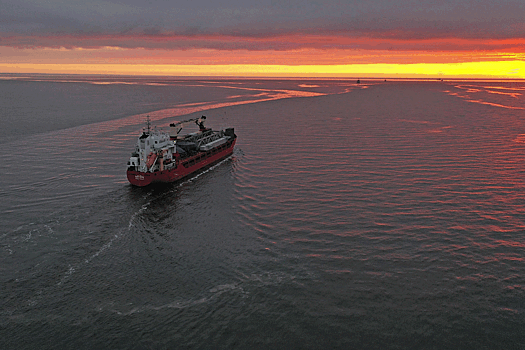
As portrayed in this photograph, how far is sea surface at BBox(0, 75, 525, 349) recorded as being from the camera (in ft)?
99.3

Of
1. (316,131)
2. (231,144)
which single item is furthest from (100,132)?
(316,131)

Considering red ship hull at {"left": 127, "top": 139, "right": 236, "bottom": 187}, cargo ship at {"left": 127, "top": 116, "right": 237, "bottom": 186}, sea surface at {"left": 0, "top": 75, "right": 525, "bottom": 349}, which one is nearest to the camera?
sea surface at {"left": 0, "top": 75, "right": 525, "bottom": 349}

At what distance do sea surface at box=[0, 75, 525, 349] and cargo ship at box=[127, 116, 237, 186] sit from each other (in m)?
Result: 2.14

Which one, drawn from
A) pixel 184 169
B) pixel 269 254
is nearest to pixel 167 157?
pixel 184 169

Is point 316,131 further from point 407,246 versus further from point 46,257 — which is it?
point 46,257

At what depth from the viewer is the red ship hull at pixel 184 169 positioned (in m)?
66.9

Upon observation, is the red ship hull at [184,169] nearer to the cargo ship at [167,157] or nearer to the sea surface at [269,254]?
the cargo ship at [167,157]

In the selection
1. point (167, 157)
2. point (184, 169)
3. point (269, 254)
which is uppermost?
point (167, 157)

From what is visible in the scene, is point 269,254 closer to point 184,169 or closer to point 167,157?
point 184,169

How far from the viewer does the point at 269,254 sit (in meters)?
41.7

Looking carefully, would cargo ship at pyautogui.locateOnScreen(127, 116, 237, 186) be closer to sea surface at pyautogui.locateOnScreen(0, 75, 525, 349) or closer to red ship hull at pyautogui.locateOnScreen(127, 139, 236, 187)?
red ship hull at pyautogui.locateOnScreen(127, 139, 236, 187)

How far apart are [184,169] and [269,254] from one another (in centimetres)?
3892

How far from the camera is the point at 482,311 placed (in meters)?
32.2

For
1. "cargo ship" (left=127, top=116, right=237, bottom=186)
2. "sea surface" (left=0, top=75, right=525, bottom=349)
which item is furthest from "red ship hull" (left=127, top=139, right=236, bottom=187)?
"sea surface" (left=0, top=75, right=525, bottom=349)
